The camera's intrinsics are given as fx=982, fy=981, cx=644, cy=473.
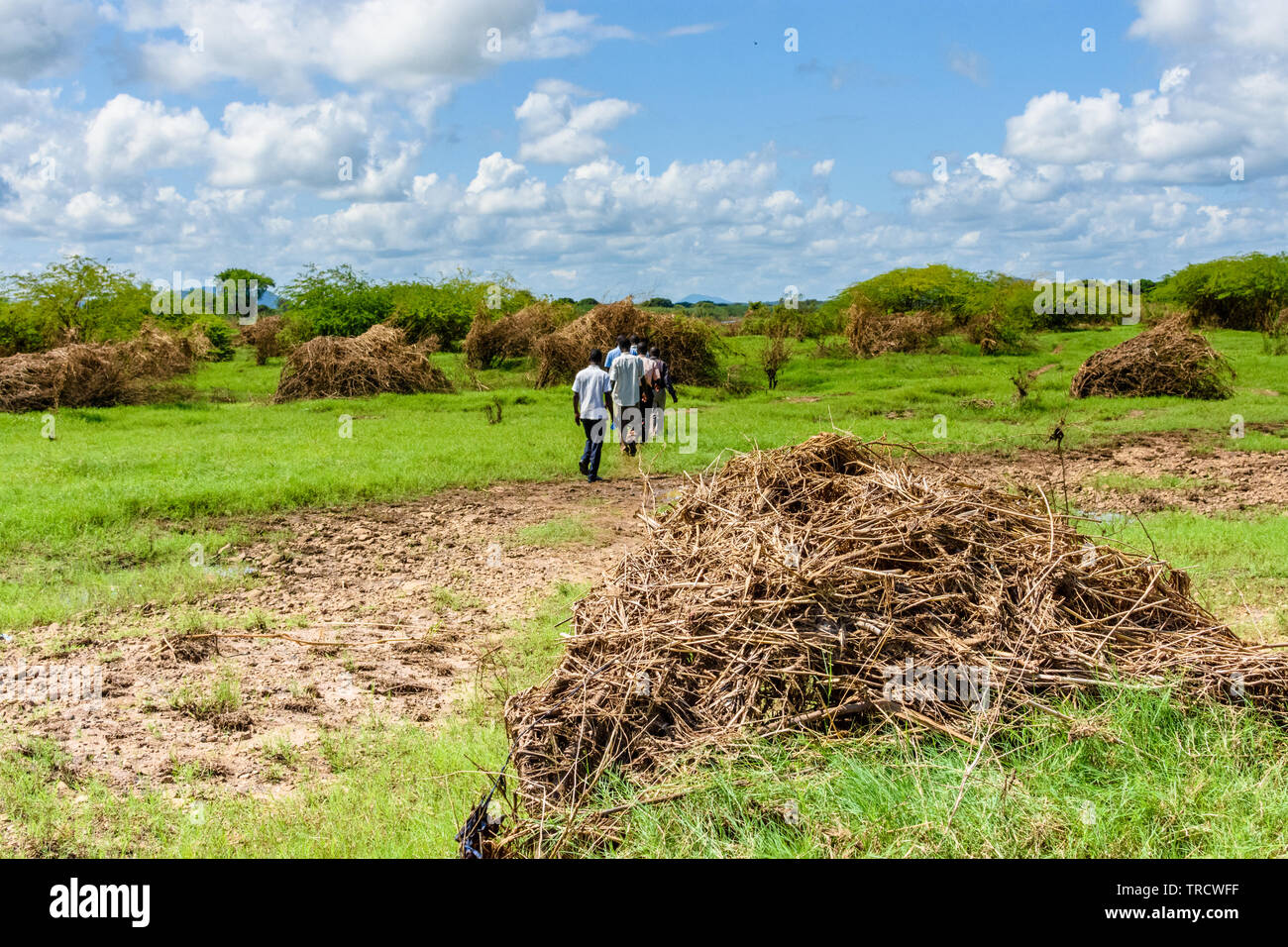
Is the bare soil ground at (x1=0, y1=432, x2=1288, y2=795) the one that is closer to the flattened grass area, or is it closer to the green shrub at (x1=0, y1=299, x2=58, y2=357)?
the flattened grass area

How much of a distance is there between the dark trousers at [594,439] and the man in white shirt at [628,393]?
18.6 inches

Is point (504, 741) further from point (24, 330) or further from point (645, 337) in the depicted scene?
point (24, 330)

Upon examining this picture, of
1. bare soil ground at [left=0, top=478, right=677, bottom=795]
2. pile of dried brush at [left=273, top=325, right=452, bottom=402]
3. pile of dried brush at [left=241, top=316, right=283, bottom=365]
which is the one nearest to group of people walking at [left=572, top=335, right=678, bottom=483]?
bare soil ground at [left=0, top=478, right=677, bottom=795]

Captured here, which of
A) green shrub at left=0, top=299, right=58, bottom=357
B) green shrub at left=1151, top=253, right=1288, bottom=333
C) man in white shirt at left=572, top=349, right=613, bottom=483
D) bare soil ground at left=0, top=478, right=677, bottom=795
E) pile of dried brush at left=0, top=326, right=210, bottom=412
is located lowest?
bare soil ground at left=0, top=478, right=677, bottom=795

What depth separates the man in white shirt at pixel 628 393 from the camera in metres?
12.1

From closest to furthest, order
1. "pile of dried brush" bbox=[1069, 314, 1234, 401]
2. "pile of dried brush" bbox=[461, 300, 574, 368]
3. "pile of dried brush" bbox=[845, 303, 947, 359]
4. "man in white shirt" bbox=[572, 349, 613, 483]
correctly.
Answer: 1. "man in white shirt" bbox=[572, 349, 613, 483]
2. "pile of dried brush" bbox=[1069, 314, 1234, 401]
3. "pile of dried brush" bbox=[461, 300, 574, 368]
4. "pile of dried brush" bbox=[845, 303, 947, 359]

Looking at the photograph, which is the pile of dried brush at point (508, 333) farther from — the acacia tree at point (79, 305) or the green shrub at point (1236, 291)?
the green shrub at point (1236, 291)

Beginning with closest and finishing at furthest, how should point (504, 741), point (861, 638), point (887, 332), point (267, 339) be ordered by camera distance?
point (861, 638) → point (504, 741) → point (887, 332) → point (267, 339)

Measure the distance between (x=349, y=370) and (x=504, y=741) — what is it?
18881mm

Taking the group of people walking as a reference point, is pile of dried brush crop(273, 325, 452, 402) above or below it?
above

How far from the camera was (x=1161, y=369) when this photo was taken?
764 inches

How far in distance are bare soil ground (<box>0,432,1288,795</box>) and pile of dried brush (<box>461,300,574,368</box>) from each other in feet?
54.2

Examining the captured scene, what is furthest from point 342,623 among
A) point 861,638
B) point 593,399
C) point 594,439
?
point 594,439

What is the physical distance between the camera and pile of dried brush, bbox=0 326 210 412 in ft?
62.5
